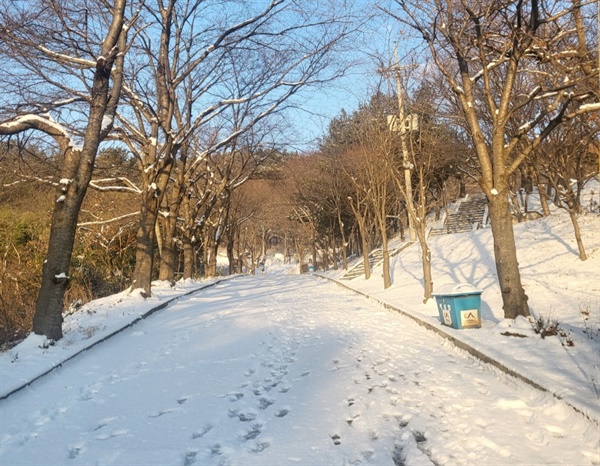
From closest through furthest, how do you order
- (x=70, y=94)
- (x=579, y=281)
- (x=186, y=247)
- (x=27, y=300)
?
1. (x=70, y=94)
2. (x=579, y=281)
3. (x=27, y=300)
4. (x=186, y=247)

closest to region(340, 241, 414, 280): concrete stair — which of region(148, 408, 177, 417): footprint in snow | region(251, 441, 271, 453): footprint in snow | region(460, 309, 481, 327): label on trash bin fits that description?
region(460, 309, 481, 327): label on trash bin

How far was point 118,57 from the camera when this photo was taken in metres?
9.50

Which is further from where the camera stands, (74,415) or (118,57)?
(118,57)

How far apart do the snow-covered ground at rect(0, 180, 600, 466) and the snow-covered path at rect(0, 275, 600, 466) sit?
0.02m

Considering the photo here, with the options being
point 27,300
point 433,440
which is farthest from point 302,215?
point 433,440

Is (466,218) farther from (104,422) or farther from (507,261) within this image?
(104,422)

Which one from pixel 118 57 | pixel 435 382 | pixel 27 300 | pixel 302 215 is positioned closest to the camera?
pixel 435 382

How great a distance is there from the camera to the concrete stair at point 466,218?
1239 inches

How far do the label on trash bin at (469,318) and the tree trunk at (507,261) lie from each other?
2.02 feet

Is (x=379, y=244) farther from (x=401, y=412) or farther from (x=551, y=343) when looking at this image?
(x=401, y=412)

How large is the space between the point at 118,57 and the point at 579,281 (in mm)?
12504

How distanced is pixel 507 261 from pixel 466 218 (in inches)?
1052

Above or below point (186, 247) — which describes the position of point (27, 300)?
below

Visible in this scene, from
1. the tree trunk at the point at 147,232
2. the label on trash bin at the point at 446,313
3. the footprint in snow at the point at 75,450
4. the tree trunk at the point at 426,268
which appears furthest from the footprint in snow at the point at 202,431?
the tree trunk at the point at 147,232
